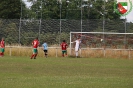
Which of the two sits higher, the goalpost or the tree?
the tree

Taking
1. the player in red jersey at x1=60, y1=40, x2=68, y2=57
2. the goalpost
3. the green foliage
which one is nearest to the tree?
the green foliage

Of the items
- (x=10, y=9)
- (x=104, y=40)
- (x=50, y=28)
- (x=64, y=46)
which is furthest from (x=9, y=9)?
(x=64, y=46)

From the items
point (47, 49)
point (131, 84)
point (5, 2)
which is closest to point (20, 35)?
point (47, 49)

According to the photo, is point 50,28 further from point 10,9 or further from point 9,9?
point 10,9

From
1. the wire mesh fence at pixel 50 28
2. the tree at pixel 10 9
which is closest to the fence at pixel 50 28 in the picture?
the wire mesh fence at pixel 50 28

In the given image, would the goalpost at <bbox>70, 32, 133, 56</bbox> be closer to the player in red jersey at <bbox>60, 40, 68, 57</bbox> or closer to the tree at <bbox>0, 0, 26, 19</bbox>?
the player in red jersey at <bbox>60, 40, 68, 57</bbox>

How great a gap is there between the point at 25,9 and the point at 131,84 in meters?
42.0

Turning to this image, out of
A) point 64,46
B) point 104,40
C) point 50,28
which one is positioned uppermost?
point 50,28

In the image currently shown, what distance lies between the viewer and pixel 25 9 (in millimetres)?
54875

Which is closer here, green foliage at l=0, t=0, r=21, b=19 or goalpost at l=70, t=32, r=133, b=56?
goalpost at l=70, t=32, r=133, b=56

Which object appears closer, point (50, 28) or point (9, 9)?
point (50, 28)

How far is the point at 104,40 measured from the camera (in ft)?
138

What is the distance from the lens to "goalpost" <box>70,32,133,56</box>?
41062mm

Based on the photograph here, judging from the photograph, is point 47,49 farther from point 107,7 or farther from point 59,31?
point 107,7
